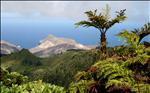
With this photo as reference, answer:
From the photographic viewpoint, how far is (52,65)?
119688mm

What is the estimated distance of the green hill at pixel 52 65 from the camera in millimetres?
80456

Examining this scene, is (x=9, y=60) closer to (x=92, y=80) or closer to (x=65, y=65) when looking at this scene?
(x=65, y=65)

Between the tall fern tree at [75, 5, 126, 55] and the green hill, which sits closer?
the tall fern tree at [75, 5, 126, 55]

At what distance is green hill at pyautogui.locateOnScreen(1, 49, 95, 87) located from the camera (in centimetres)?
8046

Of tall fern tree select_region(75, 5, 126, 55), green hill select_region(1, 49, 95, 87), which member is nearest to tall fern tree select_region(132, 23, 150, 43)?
tall fern tree select_region(75, 5, 126, 55)

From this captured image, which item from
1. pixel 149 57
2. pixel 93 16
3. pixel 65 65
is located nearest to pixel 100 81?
pixel 149 57

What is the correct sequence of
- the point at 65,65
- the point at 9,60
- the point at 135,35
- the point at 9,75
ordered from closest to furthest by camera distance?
the point at 135,35, the point at 9,75, the point at 65,65, the point at 9,60

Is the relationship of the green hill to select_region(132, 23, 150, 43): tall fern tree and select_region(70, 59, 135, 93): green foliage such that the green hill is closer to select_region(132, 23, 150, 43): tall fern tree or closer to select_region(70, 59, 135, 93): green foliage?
select_region(132, 23, 150, 43): tall fern tree

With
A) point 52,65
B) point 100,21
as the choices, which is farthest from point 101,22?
point 52,65

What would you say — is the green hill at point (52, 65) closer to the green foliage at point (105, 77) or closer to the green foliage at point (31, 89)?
the green foliage at point (31, 89)

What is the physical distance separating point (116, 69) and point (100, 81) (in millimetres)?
825

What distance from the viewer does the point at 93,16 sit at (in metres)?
20.9

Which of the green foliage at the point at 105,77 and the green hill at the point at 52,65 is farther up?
the green foliage at the point at 105,77

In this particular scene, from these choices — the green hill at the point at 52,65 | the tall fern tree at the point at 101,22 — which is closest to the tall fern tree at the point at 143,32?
the tall fern tree at the point at 101,22
